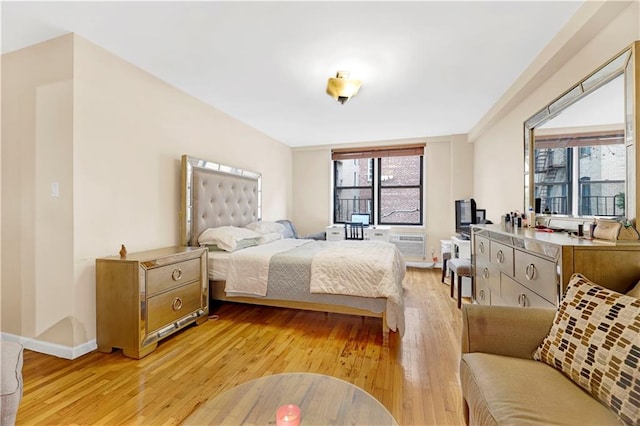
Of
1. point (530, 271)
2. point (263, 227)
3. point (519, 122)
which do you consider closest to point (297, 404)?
point (530, 271)

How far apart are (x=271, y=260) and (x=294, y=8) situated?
203 cm

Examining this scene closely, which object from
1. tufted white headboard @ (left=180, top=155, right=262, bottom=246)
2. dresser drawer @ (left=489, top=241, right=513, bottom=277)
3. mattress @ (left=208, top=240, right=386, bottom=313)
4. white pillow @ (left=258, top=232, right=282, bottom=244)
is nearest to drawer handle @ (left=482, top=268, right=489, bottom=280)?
dresser drawer @ (left=489, top=241, right=513, bottom=277)

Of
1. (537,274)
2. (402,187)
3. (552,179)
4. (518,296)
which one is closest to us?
(537,274)

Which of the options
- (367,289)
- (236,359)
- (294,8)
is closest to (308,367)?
(236,359)

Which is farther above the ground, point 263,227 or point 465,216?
point 465,216

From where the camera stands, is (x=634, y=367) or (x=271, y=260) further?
(x=271, y=260)

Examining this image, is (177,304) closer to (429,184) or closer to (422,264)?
(422,264)

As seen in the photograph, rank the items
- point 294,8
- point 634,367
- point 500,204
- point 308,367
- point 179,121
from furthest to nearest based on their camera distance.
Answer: point 500,204 → point 179,121 → point 308,367 → point 294,8 → point 634,367

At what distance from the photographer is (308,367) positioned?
2031mm

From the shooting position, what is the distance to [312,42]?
2.19m

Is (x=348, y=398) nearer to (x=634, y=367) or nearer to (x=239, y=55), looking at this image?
(x=634, y=367)

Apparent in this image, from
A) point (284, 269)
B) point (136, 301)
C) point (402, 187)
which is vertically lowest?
point (136, 301)

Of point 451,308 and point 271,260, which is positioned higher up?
point 271,260

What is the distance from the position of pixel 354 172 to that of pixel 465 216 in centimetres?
232
